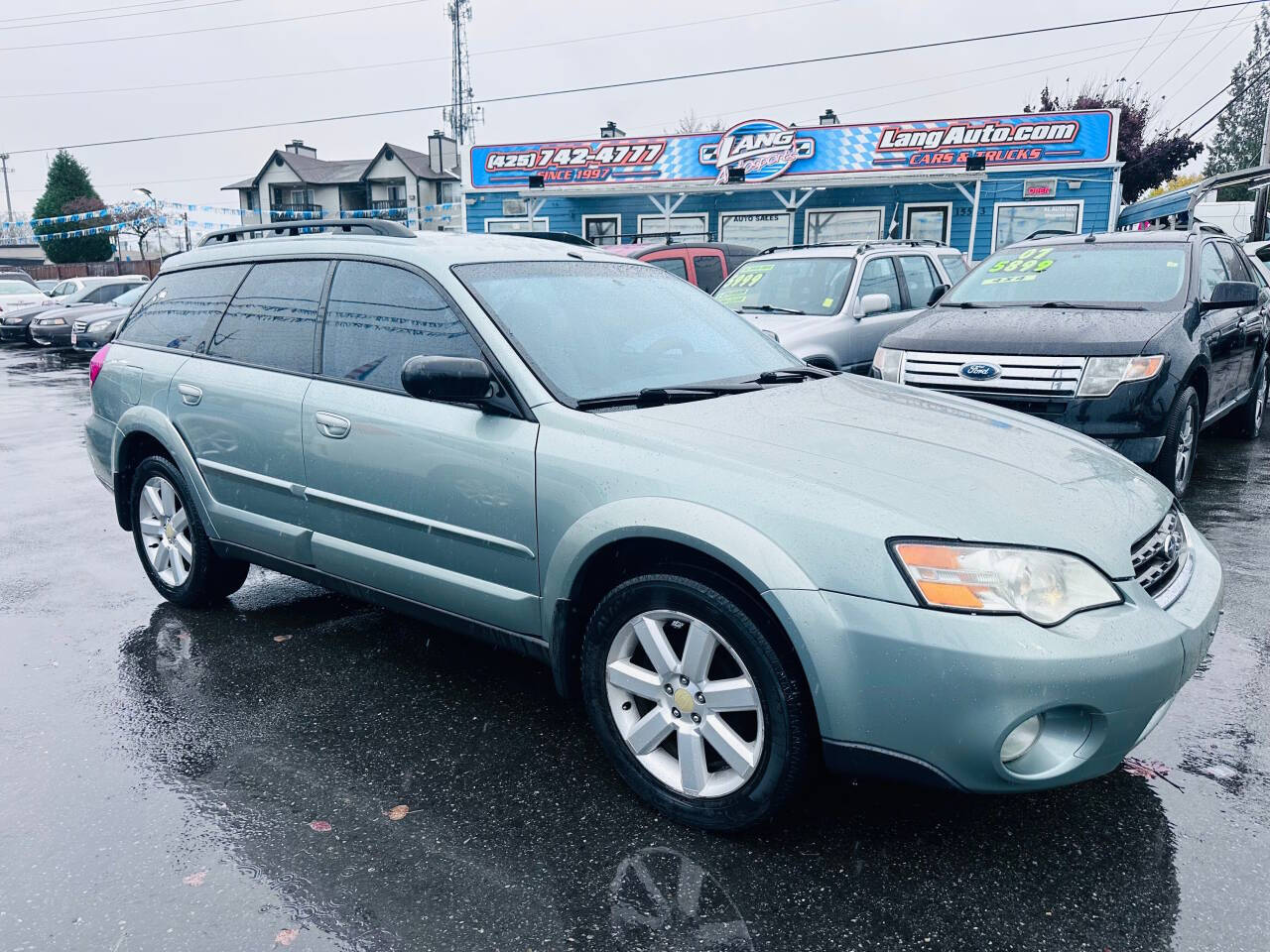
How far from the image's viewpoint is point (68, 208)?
192 feet

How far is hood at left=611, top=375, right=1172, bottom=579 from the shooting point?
2.62 metres

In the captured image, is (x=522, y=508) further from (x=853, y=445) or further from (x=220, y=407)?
(x=220, y=407)

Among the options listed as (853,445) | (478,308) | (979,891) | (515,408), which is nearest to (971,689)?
(979,891)

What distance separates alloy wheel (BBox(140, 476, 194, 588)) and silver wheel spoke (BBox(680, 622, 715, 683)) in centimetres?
292

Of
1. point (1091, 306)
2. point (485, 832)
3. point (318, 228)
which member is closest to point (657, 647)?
point (485, 832)

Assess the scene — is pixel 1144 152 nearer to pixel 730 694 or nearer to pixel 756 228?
pixel 756 228

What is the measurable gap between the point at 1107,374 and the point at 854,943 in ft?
14.7

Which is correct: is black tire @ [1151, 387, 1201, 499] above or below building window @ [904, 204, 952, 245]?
below

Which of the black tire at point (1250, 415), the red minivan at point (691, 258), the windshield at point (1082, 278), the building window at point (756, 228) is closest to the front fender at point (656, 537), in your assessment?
the windshield at point (1082, 278)

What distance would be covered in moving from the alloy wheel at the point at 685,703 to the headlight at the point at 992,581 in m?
0.56

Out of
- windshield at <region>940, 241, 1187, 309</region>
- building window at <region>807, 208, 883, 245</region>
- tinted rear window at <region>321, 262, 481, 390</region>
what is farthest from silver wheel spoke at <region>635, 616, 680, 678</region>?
building window at <region>807, 208, 883, 245</region>

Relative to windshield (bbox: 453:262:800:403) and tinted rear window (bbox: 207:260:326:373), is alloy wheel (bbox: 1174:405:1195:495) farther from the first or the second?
tinted rear window (bbox: 207:260:326:373)

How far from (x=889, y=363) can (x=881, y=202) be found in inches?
672

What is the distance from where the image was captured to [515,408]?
10.9 ft
